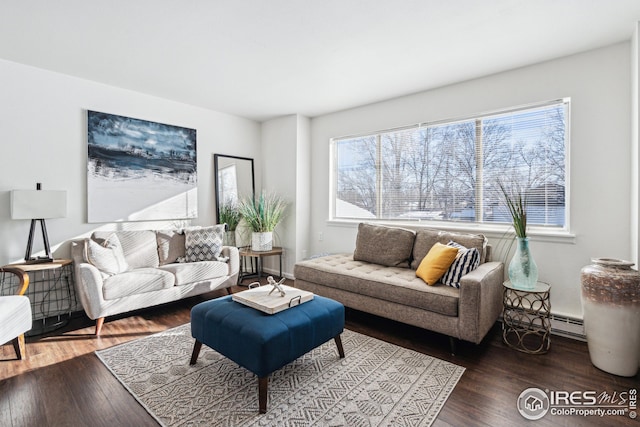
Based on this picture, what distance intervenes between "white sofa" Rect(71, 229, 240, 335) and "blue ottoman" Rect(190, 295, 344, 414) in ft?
3.76

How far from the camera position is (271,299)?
2.18 m

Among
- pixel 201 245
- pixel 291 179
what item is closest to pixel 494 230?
pixel 291 179

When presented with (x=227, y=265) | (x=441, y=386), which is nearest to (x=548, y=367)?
(x=441, y=386)

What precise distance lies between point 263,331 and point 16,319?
185 cm

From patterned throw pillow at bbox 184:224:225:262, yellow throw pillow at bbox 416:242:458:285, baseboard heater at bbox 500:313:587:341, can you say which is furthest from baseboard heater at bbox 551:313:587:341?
patterned throw pillow at bbox 184:224:225:262

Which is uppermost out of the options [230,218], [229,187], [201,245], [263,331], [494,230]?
[229,187]

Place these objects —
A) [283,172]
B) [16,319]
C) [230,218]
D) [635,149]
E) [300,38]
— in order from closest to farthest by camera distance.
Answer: [16,319] < [635,149] < [300,38] < [230,218] < [283,172]

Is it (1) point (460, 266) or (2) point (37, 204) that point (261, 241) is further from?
(1) point (460, 266)

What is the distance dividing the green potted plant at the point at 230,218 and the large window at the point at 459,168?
1487 mm

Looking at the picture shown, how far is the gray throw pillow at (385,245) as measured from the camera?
10.9ft

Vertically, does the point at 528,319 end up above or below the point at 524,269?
below

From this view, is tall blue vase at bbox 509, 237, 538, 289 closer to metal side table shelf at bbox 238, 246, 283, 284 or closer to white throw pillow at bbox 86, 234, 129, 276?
metal side table shelf at bbox 238, 246, 283, 284

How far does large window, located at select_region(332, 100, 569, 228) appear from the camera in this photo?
9.43 ft

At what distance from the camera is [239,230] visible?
4785 mm
